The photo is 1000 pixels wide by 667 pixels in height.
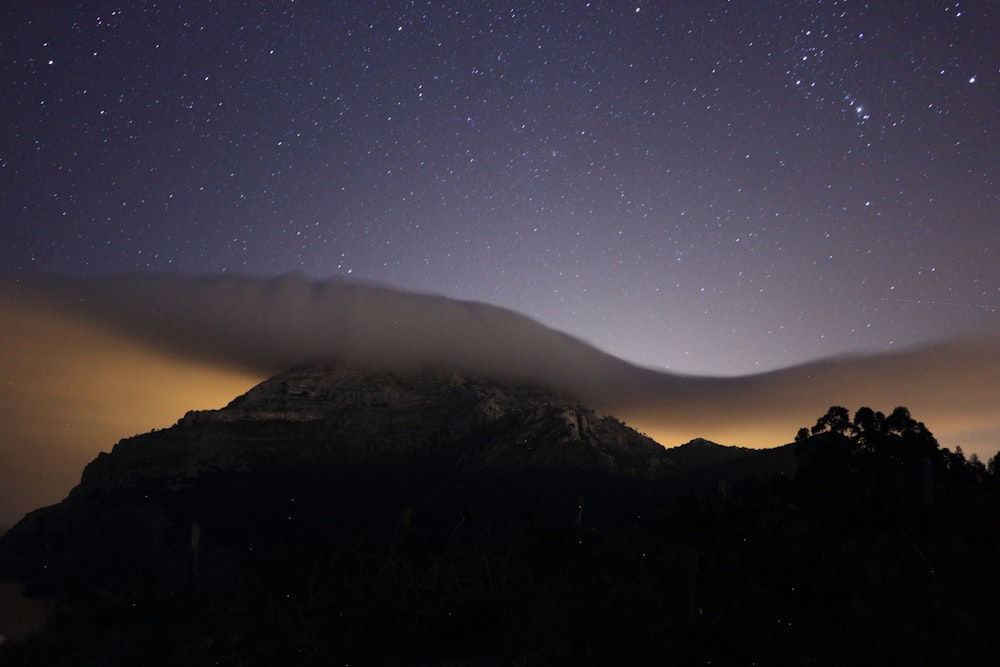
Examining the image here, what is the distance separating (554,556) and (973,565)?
14.9 metres

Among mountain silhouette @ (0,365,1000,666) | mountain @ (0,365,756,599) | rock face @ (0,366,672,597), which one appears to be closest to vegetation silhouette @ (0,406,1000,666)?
mountain silhouette @ (0,365,1000,666)

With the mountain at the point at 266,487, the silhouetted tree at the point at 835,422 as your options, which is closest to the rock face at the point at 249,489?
the mountain at the point at 266,487

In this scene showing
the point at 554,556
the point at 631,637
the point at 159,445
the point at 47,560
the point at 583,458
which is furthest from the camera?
the point at 159,445

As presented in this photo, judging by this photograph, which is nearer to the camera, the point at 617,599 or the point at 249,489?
the point at 617,599

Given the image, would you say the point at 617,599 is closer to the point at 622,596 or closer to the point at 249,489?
the point at 622,596

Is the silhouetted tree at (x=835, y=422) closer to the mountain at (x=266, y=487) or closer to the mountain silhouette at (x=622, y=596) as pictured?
the mountain silhouette at (x=622, y=596)

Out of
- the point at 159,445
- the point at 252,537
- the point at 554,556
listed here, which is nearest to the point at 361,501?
the point at 252,537

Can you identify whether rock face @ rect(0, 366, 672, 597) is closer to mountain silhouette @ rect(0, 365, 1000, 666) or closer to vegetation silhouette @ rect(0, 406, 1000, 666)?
mountain silhouette @ rect(0, 365, 1000, 666)

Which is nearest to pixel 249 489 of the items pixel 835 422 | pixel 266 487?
pixel 266 487

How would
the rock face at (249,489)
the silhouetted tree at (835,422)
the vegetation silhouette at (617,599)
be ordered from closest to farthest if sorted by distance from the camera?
1. the vegetation silhouette at (617,599)
2. the silhouetted tree at (835,422)
3. the rock face at (249,489)

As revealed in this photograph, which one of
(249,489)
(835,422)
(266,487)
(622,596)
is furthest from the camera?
(266,487)

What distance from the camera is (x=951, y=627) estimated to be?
16.4m

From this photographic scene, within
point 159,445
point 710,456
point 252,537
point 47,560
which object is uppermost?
point 710,456

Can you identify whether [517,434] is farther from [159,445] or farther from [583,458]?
[159,445]
